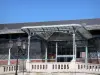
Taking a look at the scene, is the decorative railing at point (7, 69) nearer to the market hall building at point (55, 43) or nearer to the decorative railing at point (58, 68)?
the decorative railing at point (58, 68)

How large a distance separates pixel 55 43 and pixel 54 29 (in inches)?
139

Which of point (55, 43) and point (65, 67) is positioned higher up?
point (55, 43)

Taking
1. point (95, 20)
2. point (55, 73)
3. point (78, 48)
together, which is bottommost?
point (55, 73)

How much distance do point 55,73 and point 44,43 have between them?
6890 mm

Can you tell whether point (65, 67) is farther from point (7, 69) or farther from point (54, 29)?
point (7, 69)

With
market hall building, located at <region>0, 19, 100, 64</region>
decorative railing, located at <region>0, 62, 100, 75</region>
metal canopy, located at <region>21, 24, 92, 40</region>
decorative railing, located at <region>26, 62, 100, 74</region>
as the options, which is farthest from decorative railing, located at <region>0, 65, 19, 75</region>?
metal canopy, located at <region>21, 24, 92, 40</region>

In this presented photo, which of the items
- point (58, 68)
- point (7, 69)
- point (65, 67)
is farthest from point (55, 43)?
point (7, 69)

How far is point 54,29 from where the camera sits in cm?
3188

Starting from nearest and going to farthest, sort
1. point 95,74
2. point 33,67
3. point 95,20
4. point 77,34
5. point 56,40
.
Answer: point 95,74 < point 33,67 < point 77,34 < point 56,40 < point 95,20

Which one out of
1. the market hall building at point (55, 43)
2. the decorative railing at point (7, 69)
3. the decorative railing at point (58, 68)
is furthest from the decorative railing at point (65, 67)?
the market hall building at point (55, 43)

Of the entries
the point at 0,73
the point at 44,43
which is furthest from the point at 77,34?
the point at 0,73

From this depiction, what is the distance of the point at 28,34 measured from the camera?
3259 cm

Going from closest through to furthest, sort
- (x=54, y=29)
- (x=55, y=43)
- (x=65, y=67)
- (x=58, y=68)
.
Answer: (x=65, y=67) < (x=58, y=68) < (x=54, y=29) < (x=55, y=43)

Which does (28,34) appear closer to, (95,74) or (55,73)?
(55,73)
